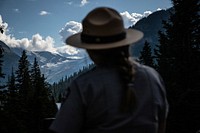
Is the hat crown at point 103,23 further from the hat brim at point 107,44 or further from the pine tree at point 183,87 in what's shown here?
the pine tree at point 183,87

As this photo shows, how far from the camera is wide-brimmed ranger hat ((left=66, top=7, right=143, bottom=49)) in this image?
2.76 m

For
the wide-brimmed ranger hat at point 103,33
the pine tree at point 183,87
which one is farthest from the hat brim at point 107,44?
the pine tree at point 183,87

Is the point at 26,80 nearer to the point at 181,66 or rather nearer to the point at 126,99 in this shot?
the point at 181,66

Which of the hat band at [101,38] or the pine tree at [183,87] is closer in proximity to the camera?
the hat band at [101,38]

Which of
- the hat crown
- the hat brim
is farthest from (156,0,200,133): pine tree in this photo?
the hat crown

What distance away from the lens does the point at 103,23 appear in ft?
9.23

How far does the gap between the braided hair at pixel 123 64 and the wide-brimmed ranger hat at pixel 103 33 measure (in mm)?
63

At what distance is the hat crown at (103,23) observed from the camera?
2801mm

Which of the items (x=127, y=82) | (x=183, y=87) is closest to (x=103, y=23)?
(x=127, y=82)

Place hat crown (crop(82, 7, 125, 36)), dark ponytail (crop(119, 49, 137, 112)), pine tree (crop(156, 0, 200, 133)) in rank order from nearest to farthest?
dark ponytail (crop(119, 49, 137, 112))
hat crown (crop(82, 7, 125, 36))
pine tree (crop(156, 0, 200, 133))

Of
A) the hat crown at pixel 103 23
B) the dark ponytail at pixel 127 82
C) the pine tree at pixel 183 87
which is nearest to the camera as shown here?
the dark ponytail at pixel 127 82

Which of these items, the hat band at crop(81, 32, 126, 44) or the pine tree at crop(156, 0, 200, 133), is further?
the pine tree at crop(156, 0, 200, 133)

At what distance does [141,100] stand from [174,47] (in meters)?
22.5

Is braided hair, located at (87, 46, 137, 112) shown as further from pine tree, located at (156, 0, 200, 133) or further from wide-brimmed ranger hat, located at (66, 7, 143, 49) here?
pine tree, located at (156, 0, 200, 133)
